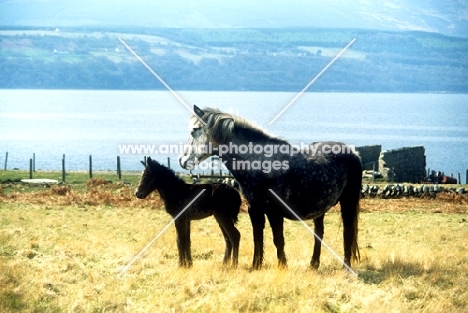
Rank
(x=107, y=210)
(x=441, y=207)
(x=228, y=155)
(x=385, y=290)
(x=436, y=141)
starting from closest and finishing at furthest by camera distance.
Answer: (x=385, y=290)
(x=228, y=155)
(x=107, y=210)
(x=441, y=207)
(x=436, y=141)

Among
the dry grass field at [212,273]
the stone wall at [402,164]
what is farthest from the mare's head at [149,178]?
the stone wall at [402,164]

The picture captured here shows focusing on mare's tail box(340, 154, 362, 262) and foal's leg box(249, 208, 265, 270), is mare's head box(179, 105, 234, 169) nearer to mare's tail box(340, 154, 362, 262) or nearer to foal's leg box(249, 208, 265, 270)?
foal's leg box(249, 208, 265, 270)

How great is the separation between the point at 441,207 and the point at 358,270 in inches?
696

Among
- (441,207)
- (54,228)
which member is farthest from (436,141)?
(54,228)

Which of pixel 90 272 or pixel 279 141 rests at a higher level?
pixel 279 141

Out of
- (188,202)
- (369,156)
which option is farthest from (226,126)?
(369,156)

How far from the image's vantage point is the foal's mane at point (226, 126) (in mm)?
11812

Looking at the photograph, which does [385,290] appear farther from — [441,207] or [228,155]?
[441,207]

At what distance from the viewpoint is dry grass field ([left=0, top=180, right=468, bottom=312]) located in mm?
10438

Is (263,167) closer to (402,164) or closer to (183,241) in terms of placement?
(183,241)

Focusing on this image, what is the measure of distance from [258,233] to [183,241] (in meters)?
2.05

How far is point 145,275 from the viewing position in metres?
12.7

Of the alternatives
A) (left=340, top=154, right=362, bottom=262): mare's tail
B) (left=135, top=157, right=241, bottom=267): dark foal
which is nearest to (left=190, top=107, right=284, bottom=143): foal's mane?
(left=135, top=157, right=241, bottom=267): dark foal

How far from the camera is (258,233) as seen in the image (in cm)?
1205
